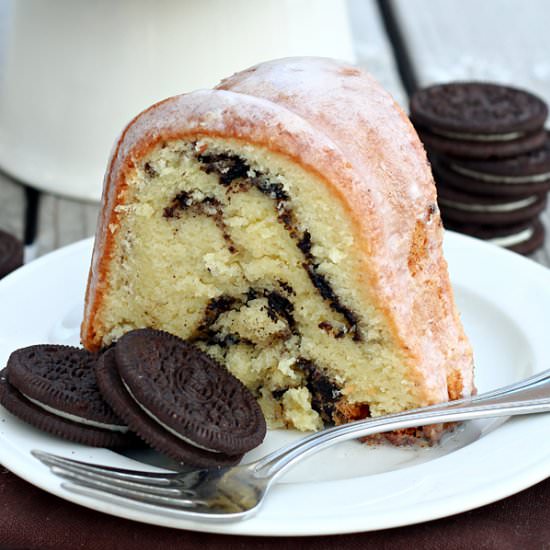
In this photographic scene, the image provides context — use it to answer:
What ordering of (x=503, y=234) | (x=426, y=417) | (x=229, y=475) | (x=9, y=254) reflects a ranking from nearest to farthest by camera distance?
(x=229, y=475) → (x=426, y=417) → (x=9, y=254) → (x=503, y=234)

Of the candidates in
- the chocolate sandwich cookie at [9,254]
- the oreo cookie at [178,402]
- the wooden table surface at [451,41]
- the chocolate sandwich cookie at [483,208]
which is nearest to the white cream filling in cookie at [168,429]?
the oreo cookie at [178,402]

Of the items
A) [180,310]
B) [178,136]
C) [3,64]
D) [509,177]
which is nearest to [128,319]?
[180,310]

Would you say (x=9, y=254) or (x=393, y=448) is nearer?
(x=393, y=448)

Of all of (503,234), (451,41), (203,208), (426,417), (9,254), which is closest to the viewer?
(426,417)

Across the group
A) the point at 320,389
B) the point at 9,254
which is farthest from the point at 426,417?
the point at 9,254

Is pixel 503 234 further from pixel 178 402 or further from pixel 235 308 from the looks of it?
pixel 178 402

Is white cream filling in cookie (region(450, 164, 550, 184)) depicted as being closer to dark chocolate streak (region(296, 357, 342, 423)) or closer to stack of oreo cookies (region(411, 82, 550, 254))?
stack of oreo cookies (region(411, 82, 550, 254))

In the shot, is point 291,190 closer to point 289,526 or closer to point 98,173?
point 289,526
